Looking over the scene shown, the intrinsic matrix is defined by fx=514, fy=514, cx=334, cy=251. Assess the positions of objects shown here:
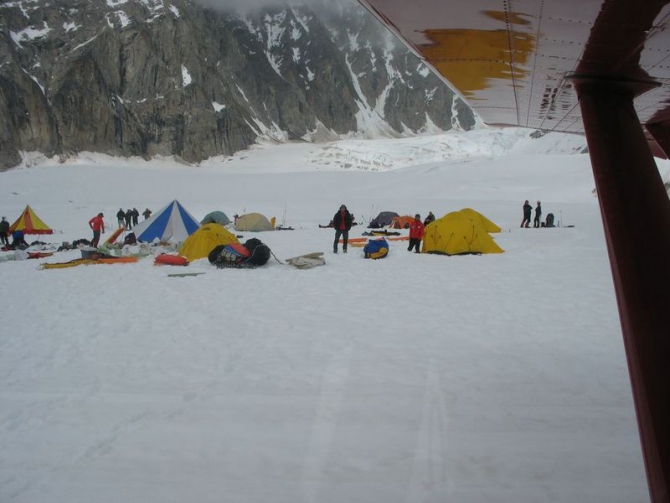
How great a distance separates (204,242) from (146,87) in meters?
99.0

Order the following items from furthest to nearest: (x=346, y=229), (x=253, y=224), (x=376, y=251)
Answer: (x=253, y=224) → (x=346, y=229) → (x=376, y=251)

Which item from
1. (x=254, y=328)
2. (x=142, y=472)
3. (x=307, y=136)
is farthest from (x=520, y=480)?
(x=307, y=136)

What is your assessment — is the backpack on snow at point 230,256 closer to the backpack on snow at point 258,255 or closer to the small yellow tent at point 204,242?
the backpack on snow at point 258,255

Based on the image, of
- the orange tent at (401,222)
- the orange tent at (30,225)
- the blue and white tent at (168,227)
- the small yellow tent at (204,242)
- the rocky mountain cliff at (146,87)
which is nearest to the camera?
the small yellow tent at (204,242)

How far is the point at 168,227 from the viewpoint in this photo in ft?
56.4

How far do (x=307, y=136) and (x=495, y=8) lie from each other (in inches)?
5213

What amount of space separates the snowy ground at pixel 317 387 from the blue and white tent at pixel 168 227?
5591mm

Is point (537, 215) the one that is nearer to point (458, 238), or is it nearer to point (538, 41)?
point (458, 238)

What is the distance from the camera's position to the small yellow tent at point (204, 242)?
13016 millimetres

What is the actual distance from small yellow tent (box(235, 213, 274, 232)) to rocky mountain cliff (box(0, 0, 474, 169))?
72548 millimetres

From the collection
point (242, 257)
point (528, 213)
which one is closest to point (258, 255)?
point (242, 257)

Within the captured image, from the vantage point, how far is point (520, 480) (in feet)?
10.1

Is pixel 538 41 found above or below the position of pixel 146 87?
below

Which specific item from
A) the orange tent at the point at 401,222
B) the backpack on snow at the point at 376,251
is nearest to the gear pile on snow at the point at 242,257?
the backpack on snow at the point at 376,251
